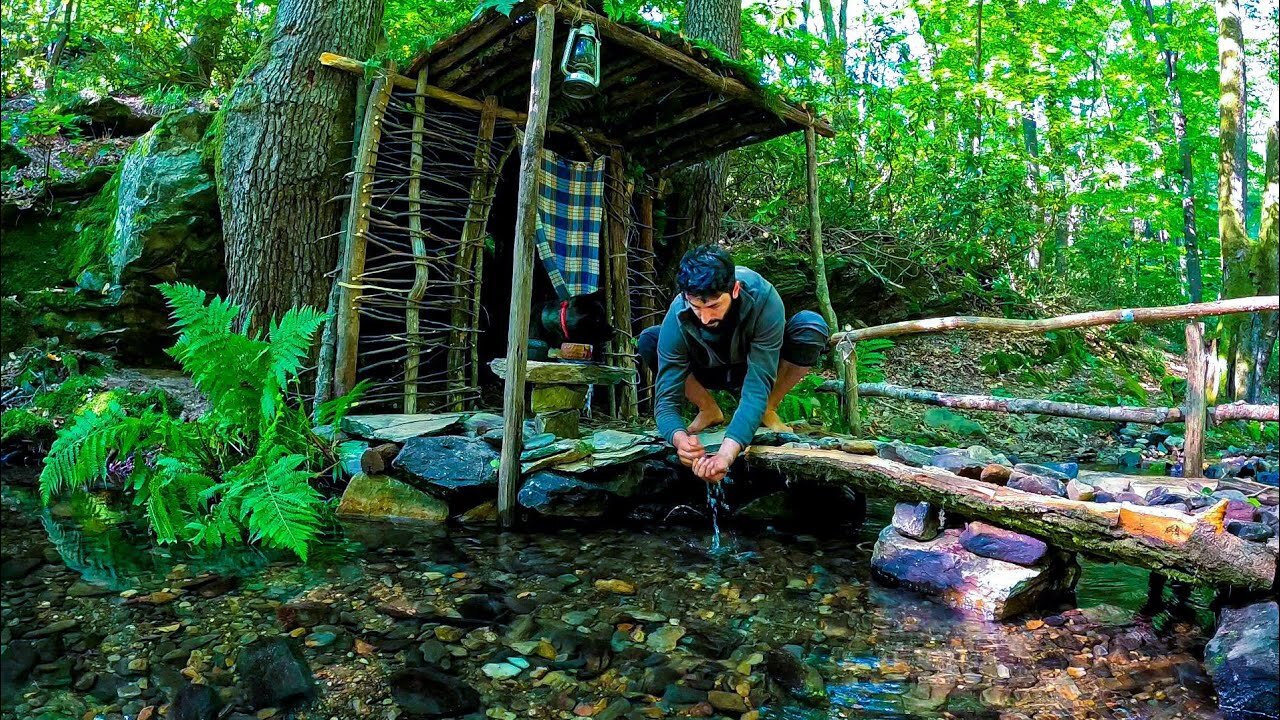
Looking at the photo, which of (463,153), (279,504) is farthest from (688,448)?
(463,153)

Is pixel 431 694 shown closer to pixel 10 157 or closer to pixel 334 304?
pixel 334 304

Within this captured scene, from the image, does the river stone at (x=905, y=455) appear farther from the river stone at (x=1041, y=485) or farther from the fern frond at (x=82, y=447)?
the fern frond at (x=82, y=447)

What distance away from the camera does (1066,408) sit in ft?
14.8

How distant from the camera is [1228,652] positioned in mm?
2201

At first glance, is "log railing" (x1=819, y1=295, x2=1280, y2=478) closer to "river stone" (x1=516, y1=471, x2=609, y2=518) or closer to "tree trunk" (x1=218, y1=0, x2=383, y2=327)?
"river stone" (x1=516, y1=471, x2=609, y2=518)

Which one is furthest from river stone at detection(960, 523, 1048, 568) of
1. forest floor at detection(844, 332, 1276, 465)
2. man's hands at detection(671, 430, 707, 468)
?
forest floor at detection(844, 332, 1276, 465)

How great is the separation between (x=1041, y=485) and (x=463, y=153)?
15.1 feet

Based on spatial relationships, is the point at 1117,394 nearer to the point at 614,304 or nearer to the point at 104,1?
the point at 614,304

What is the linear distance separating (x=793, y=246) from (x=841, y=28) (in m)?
11.0

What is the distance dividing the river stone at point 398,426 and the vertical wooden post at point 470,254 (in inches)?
40.6

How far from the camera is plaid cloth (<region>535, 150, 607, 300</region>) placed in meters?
6.17

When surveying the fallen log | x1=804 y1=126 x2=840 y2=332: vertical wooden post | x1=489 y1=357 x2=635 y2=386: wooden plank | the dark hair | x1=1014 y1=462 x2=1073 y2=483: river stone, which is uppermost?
x1=804 y1=126 x2=840 y2=332: vertical wooden post

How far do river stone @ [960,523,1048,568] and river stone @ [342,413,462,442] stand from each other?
2.83 m

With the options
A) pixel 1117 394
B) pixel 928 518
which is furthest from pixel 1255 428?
pixel 928 518
